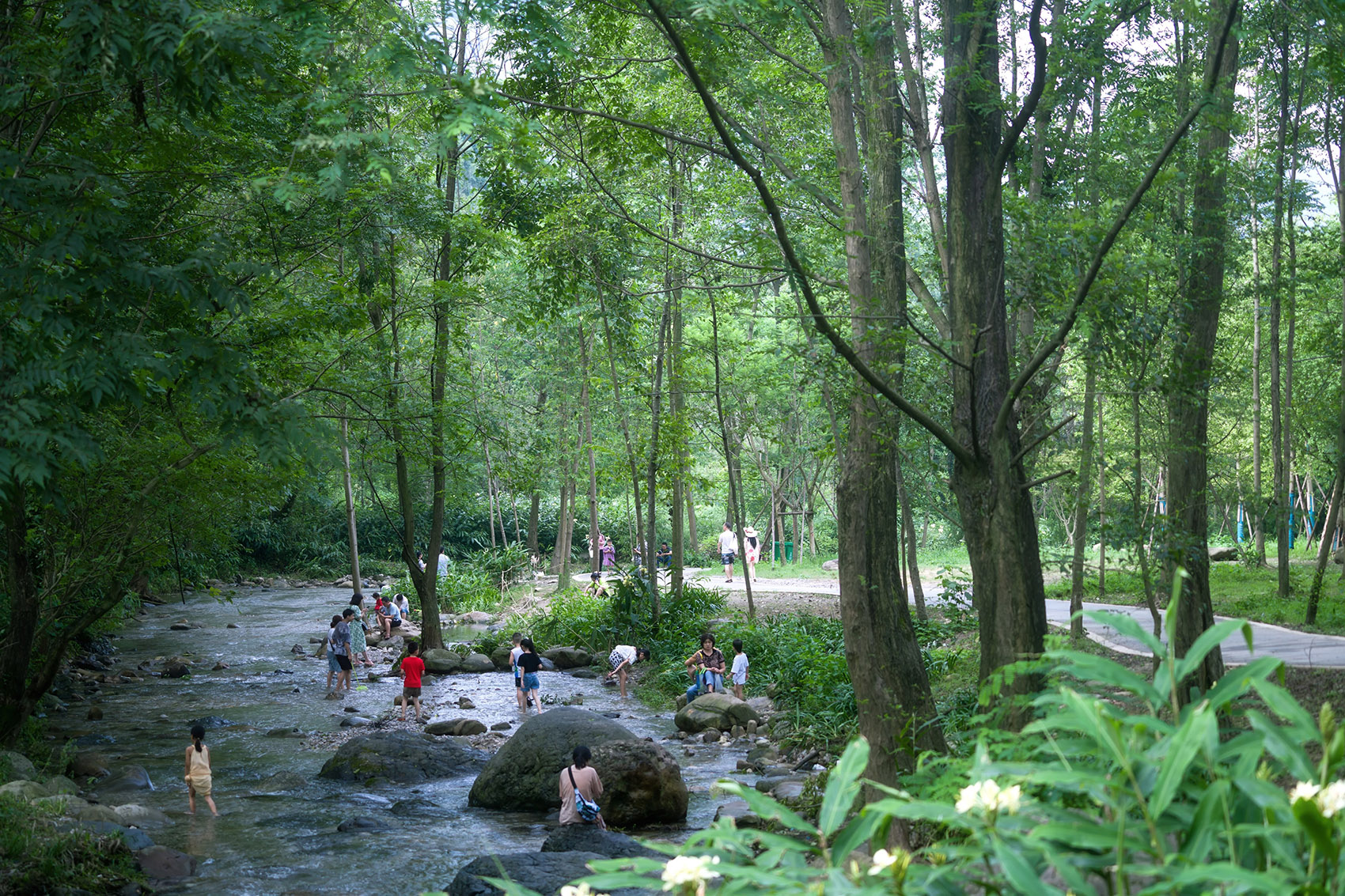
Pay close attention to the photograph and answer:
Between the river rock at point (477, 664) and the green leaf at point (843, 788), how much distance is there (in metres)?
18.8

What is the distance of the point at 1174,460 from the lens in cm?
898

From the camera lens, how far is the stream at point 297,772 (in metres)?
9.14

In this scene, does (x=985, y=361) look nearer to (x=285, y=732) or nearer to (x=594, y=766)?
(x=594, y=766)

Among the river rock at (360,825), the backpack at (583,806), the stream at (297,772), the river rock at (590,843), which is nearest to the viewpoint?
the river rock at (590,843)

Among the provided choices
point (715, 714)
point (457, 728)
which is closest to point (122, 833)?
point (457, 728)

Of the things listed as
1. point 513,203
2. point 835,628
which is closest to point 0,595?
point 513,203

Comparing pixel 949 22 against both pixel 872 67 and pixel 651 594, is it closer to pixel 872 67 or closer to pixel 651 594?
pixel 872 67

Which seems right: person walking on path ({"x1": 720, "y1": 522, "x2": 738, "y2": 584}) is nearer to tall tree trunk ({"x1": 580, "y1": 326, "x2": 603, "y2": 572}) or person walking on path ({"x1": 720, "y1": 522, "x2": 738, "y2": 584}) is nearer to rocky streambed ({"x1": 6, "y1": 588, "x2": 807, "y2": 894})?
tall tree trunk ({"x1": 580, "y1": 326, "x2": 603, "y2": 572})

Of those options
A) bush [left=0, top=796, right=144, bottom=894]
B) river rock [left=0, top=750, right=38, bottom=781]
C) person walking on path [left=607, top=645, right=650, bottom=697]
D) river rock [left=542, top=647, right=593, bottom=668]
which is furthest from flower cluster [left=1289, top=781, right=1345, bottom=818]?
river rock [left=542, top=647, right=593, bottom=668]

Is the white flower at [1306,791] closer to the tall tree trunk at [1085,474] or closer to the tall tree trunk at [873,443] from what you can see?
the tall tree trunk at [1085,474]

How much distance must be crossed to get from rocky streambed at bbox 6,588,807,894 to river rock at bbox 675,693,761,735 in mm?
28

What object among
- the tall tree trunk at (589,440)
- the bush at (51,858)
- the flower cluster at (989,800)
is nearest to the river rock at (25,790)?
the bush at (51,858)

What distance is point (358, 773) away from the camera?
1234 cm

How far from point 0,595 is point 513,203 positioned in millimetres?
9644
